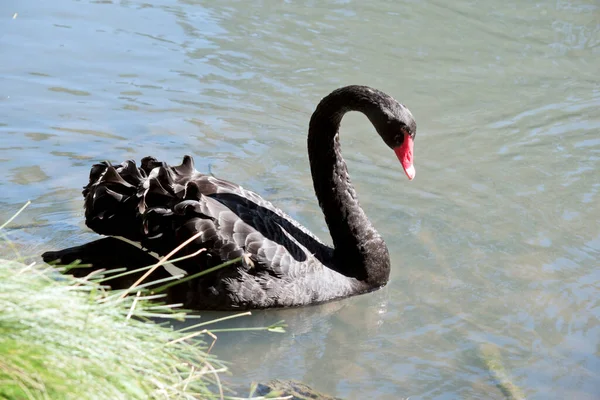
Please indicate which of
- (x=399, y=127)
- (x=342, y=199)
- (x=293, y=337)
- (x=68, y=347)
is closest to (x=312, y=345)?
(x=293, y=337)

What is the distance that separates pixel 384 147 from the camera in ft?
24.0

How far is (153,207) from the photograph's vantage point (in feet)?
15.8

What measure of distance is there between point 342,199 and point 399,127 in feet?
2.24

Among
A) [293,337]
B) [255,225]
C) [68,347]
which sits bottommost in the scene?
[293,337]

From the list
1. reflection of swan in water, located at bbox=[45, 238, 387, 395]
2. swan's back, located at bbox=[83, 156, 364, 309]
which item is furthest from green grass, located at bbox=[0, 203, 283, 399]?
swan's back, located at bbox=[83, 156, 364, 309]

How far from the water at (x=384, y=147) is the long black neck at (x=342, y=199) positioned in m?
0.22

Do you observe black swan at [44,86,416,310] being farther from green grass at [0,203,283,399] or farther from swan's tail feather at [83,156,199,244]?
green grass at [0,203,283,399]

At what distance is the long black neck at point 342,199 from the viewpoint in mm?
5438

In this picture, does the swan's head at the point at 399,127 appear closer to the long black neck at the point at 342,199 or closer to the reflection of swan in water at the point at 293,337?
the long black neck at the point at 342,199

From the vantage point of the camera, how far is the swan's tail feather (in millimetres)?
4773

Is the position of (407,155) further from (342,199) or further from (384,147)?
(384,147)

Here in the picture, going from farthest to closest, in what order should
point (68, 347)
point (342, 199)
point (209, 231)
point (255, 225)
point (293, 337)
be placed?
point (342, 199), point (255, 225), point (293, 337), point (209, 231), point (68, 347)

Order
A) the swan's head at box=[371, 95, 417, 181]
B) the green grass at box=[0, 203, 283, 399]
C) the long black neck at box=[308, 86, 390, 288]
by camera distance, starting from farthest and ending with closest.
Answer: the long black neck at box=[308, 86, 390, 288] < the swan's head at box=[371, 95, 417, 181] < the green grass at box=[0, 203, 283, 399]

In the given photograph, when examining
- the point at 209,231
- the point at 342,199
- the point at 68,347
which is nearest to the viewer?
the point at 68,347
